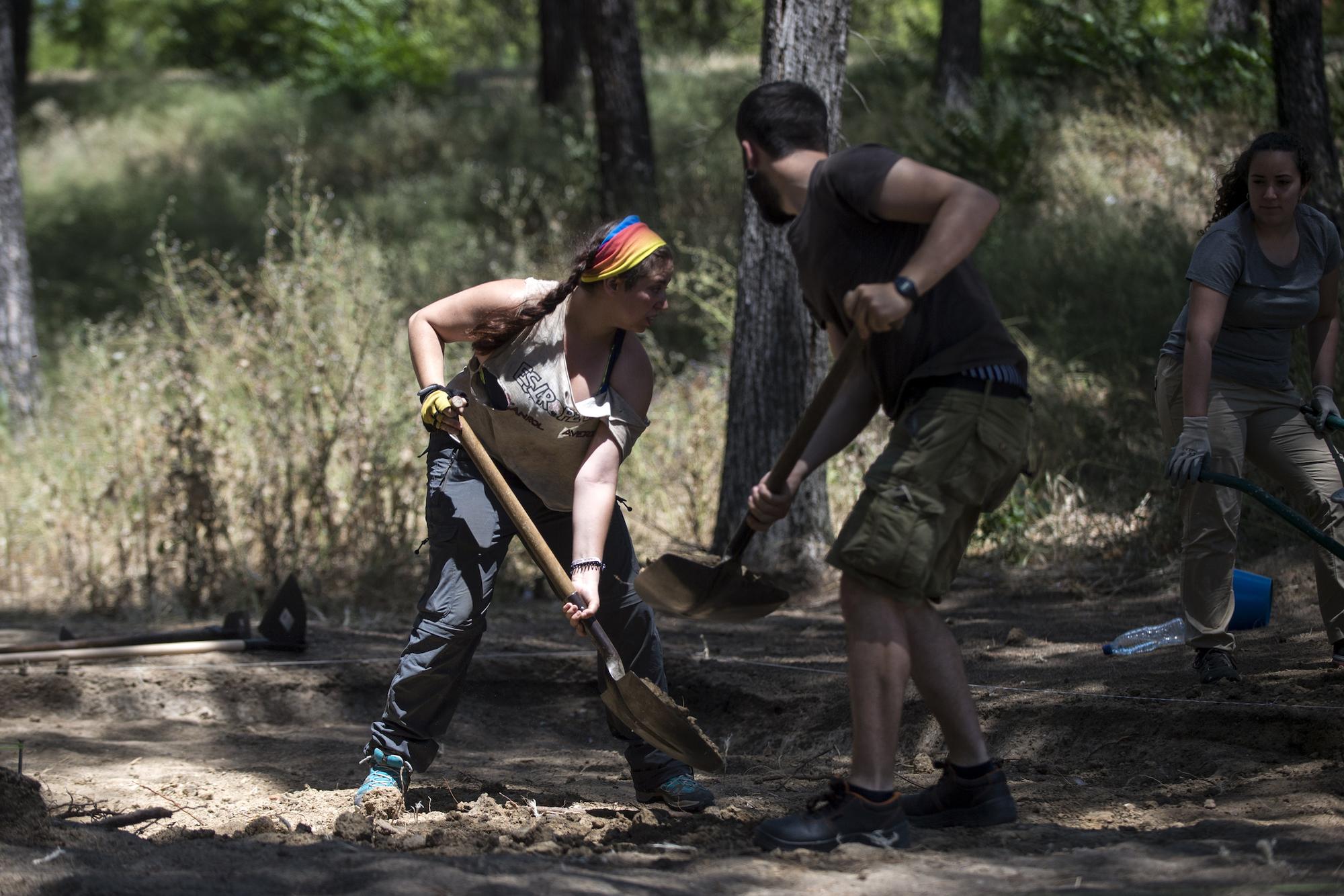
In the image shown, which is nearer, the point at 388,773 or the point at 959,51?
the point at 388,773

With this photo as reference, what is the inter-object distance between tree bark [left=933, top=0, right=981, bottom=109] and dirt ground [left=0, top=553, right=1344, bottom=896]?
30.5 feet

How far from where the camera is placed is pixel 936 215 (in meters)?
2.99

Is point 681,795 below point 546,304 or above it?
below

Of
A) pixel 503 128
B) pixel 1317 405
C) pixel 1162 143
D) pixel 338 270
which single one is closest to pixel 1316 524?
pixel 1317 405

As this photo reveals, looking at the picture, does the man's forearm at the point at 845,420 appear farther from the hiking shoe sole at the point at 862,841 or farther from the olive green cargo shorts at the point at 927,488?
the hiking shoe sole at the point at 862,841

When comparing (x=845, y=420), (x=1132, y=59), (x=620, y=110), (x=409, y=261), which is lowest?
(x=845, y=420)

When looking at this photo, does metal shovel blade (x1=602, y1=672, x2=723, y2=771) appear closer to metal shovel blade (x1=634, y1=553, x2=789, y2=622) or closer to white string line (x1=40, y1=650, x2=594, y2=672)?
metal shovel blade (x1=634, y1=553, x2=789, y2=622)

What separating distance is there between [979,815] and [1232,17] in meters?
12.9

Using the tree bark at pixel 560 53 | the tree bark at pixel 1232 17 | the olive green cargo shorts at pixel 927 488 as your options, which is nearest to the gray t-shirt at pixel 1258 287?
the olive green cargo shorts at pixel 927 488

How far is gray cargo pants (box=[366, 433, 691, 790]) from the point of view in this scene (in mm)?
3852

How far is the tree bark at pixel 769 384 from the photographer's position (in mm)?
7102

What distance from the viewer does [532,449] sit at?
3.87m

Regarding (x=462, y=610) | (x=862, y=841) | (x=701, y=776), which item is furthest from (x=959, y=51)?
(x=862, y=841)

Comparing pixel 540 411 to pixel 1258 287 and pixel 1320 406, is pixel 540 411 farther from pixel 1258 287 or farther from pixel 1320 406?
pixel 1320 406
